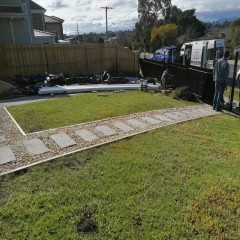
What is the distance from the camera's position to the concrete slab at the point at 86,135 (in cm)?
544

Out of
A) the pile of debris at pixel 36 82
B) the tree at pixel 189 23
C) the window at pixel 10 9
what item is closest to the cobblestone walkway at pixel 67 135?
the pile of debris at pixel 36 82

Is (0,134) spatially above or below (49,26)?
below

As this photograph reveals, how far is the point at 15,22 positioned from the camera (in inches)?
669

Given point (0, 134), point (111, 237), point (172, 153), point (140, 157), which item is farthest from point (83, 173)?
point (0, 134)

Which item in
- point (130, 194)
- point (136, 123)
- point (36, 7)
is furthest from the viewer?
point (36, 7)

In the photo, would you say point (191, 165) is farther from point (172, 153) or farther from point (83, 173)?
point (83, 173)

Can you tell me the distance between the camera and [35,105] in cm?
898

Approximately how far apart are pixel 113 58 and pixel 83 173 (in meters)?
14.5

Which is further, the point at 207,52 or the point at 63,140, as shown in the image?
the point at 207,52

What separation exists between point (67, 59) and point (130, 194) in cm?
1382

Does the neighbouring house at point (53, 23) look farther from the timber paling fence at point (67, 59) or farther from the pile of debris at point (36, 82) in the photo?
the pile of debris at point (36, 82)

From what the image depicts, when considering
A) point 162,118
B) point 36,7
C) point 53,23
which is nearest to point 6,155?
point 162,118

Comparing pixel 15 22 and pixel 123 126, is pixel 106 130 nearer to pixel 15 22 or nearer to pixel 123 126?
pixel 123 126

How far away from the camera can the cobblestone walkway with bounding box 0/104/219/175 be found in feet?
15.3
